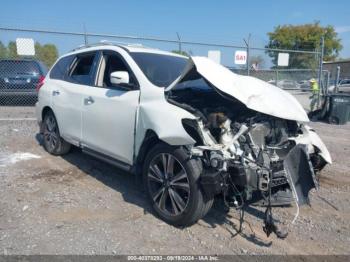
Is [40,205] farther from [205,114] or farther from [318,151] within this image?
[318,151]

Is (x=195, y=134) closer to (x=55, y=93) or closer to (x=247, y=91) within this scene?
(x=247, y=91)

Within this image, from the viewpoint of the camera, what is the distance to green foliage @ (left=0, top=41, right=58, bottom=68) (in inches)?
398

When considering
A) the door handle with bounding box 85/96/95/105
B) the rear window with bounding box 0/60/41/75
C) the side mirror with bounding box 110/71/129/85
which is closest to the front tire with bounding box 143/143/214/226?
the side mirror with bounding box 110/71/129/85

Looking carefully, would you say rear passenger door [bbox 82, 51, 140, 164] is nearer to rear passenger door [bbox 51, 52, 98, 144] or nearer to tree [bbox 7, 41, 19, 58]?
rear passenger door [bbox 51, 52, 98, 144]

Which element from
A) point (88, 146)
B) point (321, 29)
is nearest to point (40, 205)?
point (88, 146)

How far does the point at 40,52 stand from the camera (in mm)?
11273

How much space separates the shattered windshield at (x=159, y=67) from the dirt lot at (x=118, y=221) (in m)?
1.51

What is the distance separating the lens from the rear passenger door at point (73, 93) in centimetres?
521

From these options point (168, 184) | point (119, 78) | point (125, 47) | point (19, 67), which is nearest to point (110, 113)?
point (119, 78)

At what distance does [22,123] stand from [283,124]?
25.2ft

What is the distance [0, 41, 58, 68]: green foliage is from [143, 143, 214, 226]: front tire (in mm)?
7792

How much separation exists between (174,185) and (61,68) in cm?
353

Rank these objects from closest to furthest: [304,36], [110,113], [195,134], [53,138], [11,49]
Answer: [195,134] → [110,113] → [53,138] → [11,49] → [304,36]

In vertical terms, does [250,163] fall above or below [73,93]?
below
